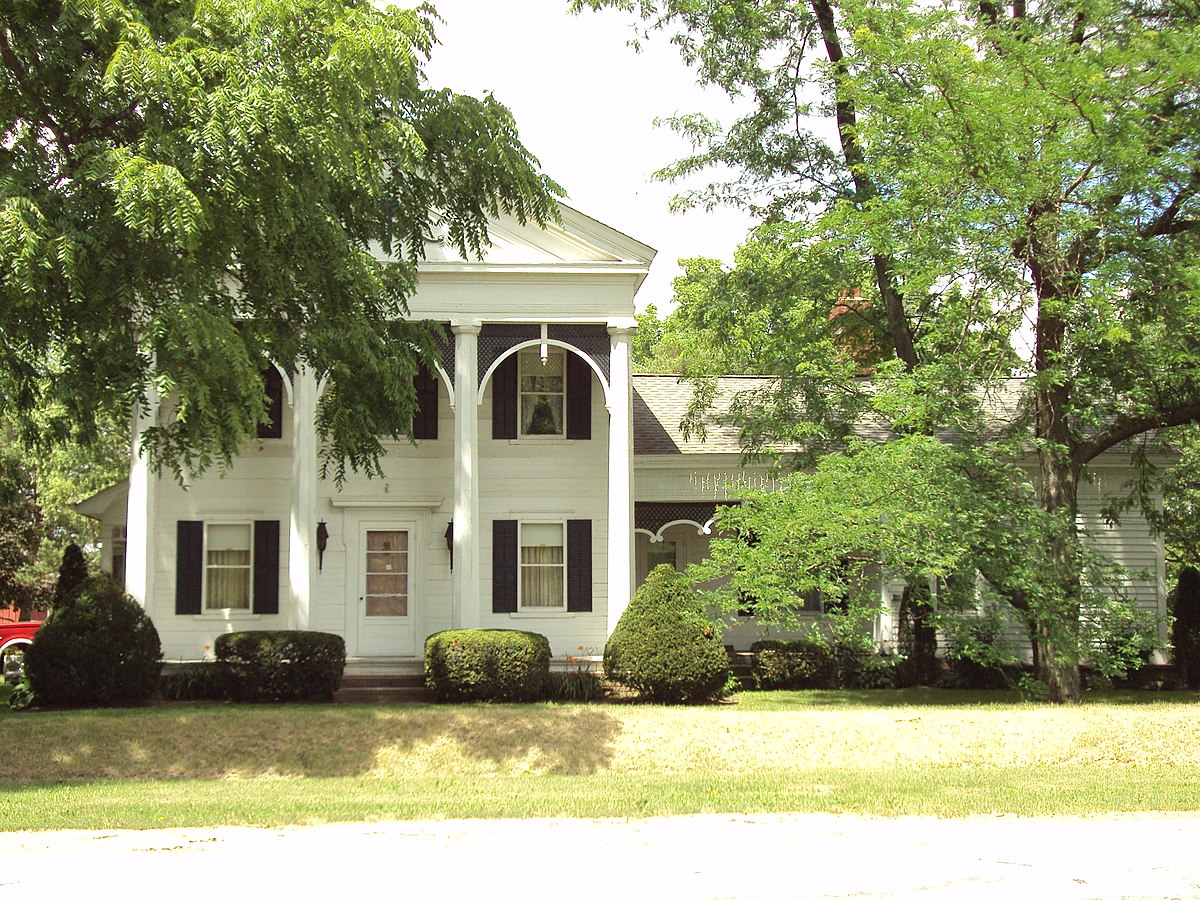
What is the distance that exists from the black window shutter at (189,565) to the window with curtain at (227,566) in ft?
0.42

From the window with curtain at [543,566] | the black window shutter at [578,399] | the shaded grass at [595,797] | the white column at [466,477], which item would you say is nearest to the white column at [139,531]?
the white column at [466,477]

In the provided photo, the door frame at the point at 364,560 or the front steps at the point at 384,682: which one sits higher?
the door frame at the point at 364,560

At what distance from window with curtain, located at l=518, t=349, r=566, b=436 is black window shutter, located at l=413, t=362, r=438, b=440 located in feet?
4.99

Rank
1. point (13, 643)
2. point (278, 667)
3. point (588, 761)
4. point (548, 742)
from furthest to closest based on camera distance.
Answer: point (13, 643), point (278, 667), point (548, 742), point (588, 761)

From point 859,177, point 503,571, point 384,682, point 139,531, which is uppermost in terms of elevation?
point 859,177

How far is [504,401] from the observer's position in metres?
20.8

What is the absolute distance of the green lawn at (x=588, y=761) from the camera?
37.1ft

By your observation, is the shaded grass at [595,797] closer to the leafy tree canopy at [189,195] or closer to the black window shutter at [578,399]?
the leafy tree canopy at [189,195]

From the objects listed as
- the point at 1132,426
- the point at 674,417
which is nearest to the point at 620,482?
the point at 674,417

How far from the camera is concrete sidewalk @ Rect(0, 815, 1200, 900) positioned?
7.74 metres

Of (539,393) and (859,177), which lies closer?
(859,177)

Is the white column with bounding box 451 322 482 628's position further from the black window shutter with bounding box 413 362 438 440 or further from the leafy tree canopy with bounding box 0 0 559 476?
the leafy tree canopy with bounding box 0 0 559 476

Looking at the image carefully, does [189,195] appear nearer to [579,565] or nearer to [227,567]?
[227,567]

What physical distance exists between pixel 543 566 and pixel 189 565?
19.9 feet
